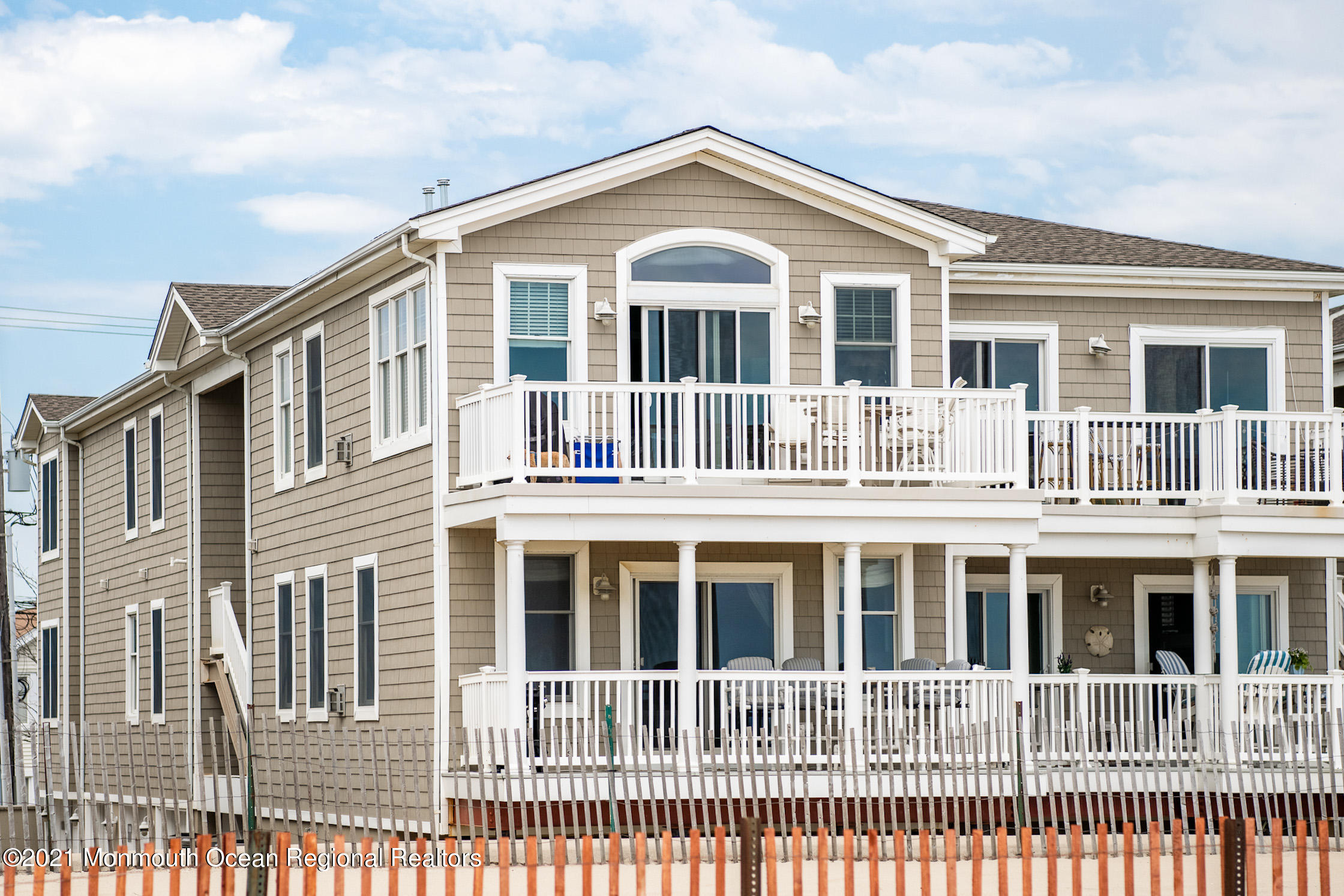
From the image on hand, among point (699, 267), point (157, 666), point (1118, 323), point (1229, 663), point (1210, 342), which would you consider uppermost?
point (699, 267)

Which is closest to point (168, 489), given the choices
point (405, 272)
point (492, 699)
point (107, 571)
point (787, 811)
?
point (107, 571)

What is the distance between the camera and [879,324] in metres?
20.9

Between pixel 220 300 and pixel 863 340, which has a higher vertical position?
pixel 220 300

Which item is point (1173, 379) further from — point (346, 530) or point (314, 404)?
point (314, 404)

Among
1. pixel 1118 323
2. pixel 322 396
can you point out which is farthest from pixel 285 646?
pixel 1118 323

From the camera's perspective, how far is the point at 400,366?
20.7 m

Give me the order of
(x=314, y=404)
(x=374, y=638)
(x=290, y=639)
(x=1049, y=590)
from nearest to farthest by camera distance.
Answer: (x=374, y=638) → (x=1049, y=590) → (x=314, y=404) → (x=290, y=639)

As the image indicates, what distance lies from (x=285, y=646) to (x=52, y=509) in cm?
1339

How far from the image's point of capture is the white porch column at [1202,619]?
68.6 ft

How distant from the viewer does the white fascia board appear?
19.4 metres

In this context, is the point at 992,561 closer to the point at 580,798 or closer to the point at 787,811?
the point at 787,811

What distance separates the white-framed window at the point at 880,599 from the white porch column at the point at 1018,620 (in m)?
1.41

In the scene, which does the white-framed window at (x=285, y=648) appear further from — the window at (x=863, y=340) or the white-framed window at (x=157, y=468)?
the window at (x=863, y=340)

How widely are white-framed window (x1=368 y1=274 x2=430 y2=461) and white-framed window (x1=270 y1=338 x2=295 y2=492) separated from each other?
9.75 ft
